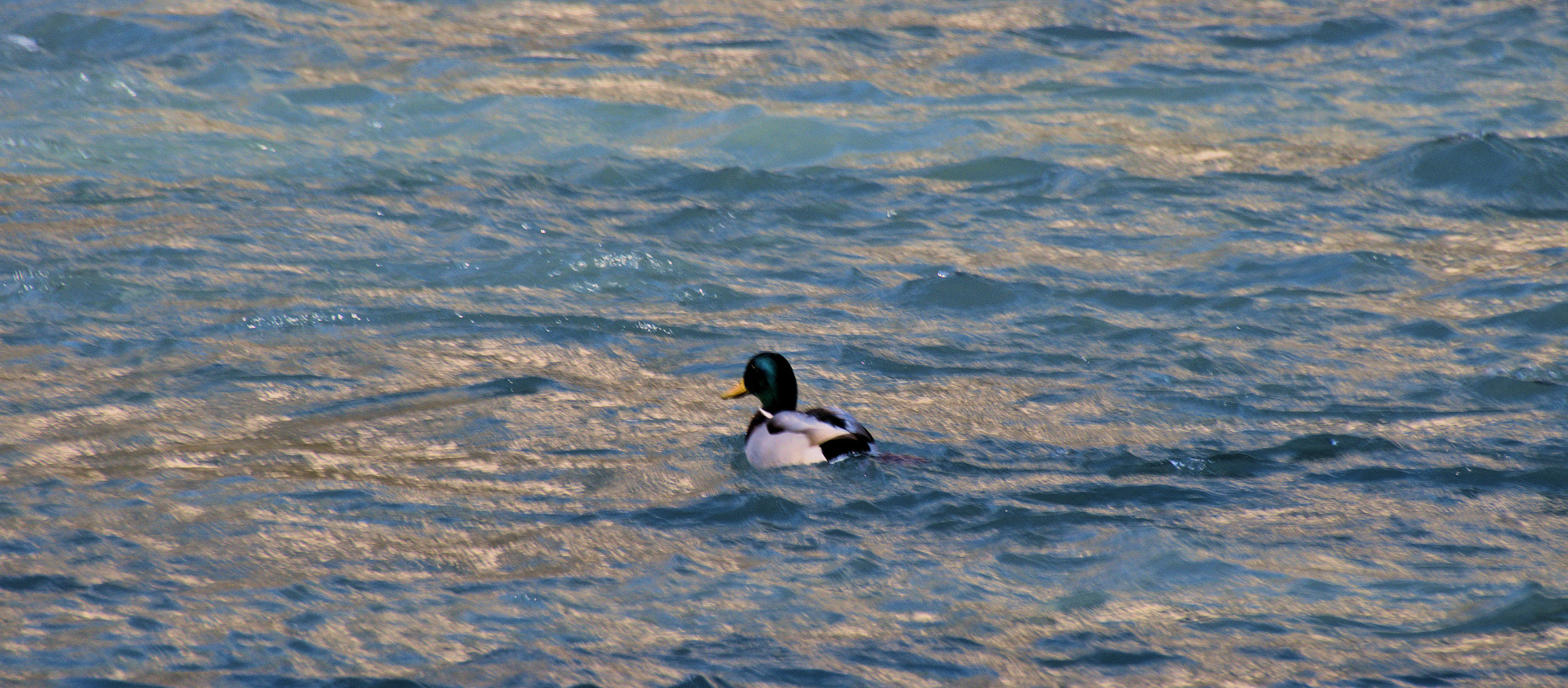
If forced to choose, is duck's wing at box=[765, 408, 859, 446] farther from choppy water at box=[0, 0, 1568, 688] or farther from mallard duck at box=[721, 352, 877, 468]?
choppy water at box=[0, 0, 1568, 688]

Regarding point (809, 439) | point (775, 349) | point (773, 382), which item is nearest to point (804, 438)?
point (809, 439)

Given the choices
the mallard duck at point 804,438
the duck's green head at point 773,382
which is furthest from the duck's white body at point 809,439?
the duck's green head at point 773,382

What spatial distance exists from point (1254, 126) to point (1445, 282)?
11.6 feet

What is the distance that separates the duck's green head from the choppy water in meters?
0.26

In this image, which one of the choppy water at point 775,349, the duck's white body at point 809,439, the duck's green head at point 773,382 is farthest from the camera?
the duck's green head at point 773,382

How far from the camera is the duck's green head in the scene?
6.87 m

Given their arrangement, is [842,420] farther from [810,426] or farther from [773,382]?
[773,382]

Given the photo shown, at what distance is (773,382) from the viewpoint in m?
6.90

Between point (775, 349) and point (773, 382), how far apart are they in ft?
4.20

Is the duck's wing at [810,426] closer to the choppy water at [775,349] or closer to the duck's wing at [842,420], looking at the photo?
the duck's wing at [842,420]

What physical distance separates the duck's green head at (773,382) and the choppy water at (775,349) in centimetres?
26

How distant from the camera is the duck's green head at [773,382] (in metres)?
6.87

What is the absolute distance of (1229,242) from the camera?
1008 cm

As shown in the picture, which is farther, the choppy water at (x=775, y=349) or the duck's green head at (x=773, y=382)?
the duck's green head at (x=773, y=382)
